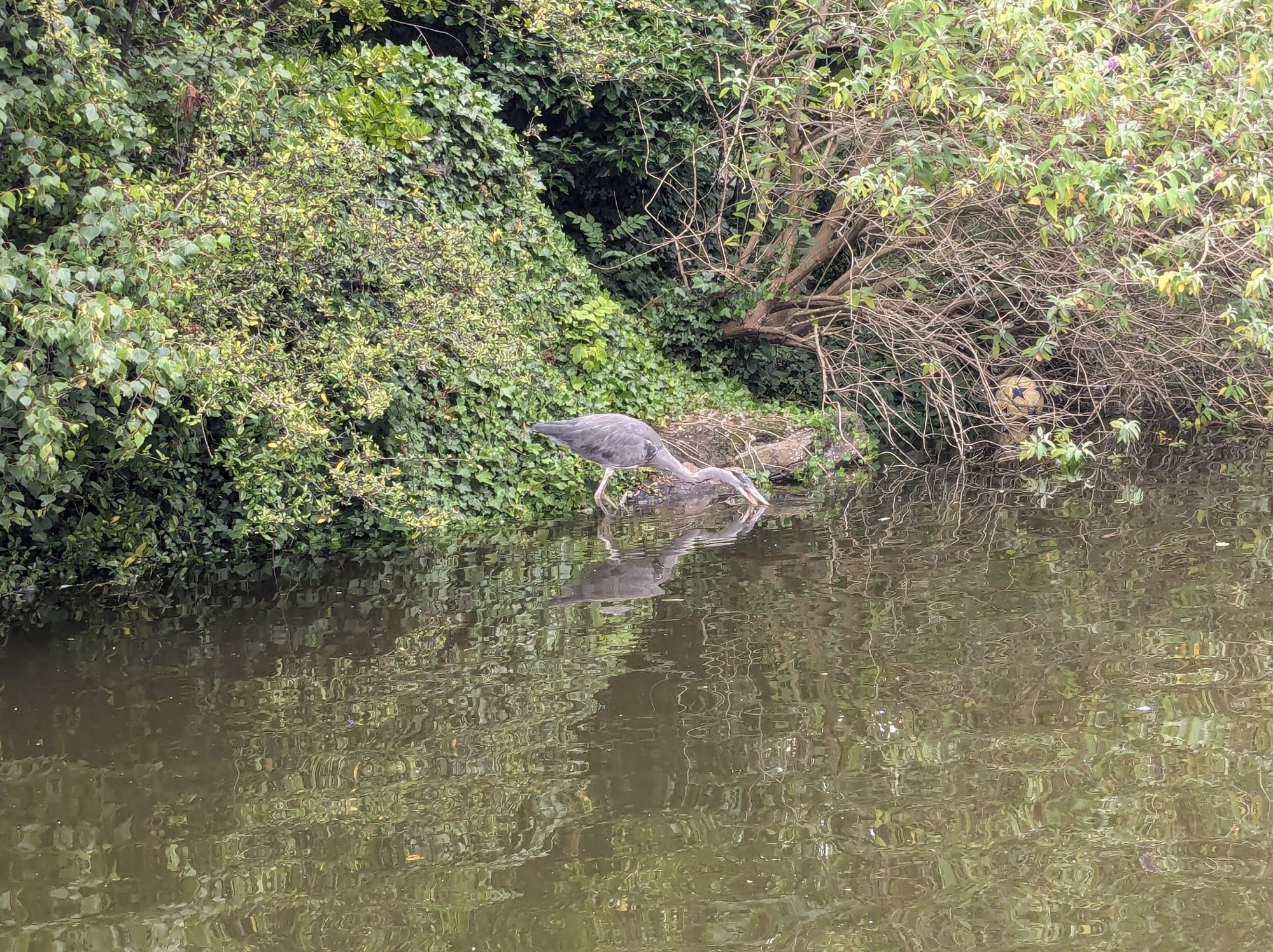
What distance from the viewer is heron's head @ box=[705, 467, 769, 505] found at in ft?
35.8

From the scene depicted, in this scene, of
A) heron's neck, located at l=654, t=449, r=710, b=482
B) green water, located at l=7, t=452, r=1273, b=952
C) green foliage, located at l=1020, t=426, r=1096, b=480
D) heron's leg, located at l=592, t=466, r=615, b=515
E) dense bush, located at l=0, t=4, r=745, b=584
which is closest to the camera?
green water, located at l=7, t=452, r=1273, b=952

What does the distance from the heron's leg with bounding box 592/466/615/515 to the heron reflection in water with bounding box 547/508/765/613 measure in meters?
0.53

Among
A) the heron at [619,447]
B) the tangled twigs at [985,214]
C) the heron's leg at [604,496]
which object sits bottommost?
the heron's leg at [604,496]

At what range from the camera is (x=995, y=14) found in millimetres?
8641

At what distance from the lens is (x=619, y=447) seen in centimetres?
1071

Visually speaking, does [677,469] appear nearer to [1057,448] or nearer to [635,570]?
[635,570]

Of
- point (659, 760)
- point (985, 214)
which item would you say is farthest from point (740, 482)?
point (659, 760)

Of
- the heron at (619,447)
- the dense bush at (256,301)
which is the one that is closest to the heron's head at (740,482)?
the heron at (619,447)

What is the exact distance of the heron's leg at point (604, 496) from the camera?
10.9 m

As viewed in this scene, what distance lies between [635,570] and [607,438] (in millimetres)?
2342

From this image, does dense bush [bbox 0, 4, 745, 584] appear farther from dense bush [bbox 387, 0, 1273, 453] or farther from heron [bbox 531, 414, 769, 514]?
dense bush [bbox 387, 0, 1273, 453]

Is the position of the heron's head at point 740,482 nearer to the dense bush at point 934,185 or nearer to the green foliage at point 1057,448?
the dense bush at point 934,185

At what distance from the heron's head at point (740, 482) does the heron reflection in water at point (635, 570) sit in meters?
0.49

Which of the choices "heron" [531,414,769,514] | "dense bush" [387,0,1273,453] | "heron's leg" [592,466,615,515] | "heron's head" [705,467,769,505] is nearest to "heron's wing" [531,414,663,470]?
"heron" [531,414,769,514]
